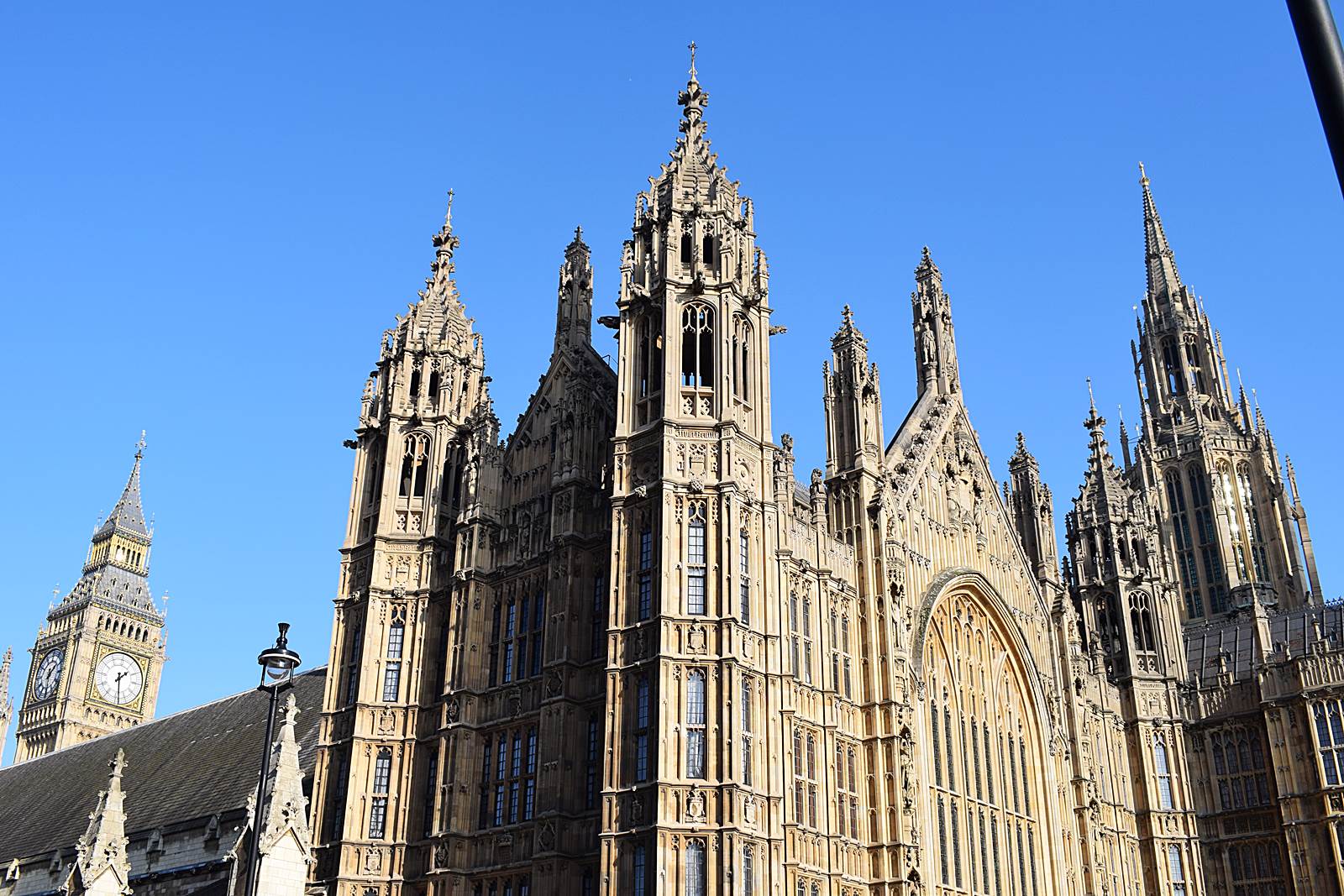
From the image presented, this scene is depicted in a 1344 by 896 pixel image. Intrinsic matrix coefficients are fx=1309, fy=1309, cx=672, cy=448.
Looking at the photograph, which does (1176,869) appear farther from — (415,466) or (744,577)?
(415,466)

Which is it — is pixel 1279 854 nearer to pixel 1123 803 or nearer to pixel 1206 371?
pixel 1123 803

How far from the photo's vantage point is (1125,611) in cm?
5888

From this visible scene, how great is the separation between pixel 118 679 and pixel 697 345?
80086mm

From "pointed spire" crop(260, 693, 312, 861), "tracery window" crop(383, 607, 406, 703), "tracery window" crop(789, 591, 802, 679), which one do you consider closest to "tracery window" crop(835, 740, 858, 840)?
"tracery window" crop(789, 591, 802, 679)

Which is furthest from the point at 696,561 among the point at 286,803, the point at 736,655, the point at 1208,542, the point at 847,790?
the point at 1208,542

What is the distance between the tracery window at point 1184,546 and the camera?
9700 centimetres

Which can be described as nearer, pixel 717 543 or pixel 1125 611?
pixel 717 543

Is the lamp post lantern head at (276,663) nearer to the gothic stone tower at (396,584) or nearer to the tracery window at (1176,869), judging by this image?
the gothic stone tower at (396,584)

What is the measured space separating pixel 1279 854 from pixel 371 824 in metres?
36.2

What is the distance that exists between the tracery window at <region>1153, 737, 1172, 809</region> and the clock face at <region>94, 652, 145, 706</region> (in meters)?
79.6

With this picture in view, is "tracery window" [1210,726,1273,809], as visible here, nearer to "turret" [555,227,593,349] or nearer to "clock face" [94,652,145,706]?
"turret" [555,227,593,349]

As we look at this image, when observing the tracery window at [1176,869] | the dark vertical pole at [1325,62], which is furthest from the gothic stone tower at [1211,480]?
the dark vertical pole at [1325,62]

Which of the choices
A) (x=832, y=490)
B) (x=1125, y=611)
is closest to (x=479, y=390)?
(x=832, y=490)

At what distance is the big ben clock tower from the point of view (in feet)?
328
